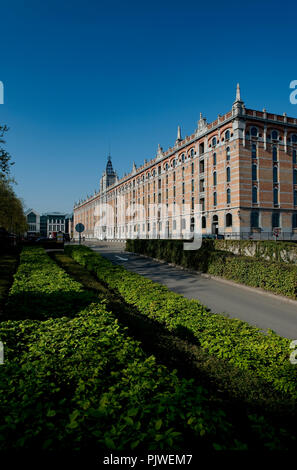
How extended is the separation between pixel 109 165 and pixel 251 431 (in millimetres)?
116718

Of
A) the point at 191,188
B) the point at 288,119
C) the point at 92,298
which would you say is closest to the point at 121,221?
the point at 191,188

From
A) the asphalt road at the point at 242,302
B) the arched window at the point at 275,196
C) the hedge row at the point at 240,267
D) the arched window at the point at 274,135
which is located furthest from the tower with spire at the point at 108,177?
the asphalt road at the point at 242,302

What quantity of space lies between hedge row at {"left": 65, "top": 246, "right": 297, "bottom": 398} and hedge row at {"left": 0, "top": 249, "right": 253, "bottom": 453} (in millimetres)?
1545

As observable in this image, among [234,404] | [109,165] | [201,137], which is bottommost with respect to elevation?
[234,404]

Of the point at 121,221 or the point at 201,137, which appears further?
the point at 121,221

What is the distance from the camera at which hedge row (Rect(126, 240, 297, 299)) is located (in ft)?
36.4

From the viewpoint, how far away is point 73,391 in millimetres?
2803

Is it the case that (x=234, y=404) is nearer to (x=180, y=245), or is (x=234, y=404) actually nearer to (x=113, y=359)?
(x=113, y=359)

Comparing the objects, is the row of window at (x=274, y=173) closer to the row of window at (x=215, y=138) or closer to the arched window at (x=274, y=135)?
the arched window at (x=274, y=135)

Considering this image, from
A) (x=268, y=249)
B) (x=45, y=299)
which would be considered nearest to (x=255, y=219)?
(x=268, y=249)

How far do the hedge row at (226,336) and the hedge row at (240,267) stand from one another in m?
5.53

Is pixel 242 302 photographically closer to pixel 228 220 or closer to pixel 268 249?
pixel 268 249

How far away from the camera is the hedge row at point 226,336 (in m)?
3.87

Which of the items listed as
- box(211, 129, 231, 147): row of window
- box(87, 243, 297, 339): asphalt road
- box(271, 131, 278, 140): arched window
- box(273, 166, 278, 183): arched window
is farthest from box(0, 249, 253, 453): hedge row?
box(271, 131, 278, 140): arched window
